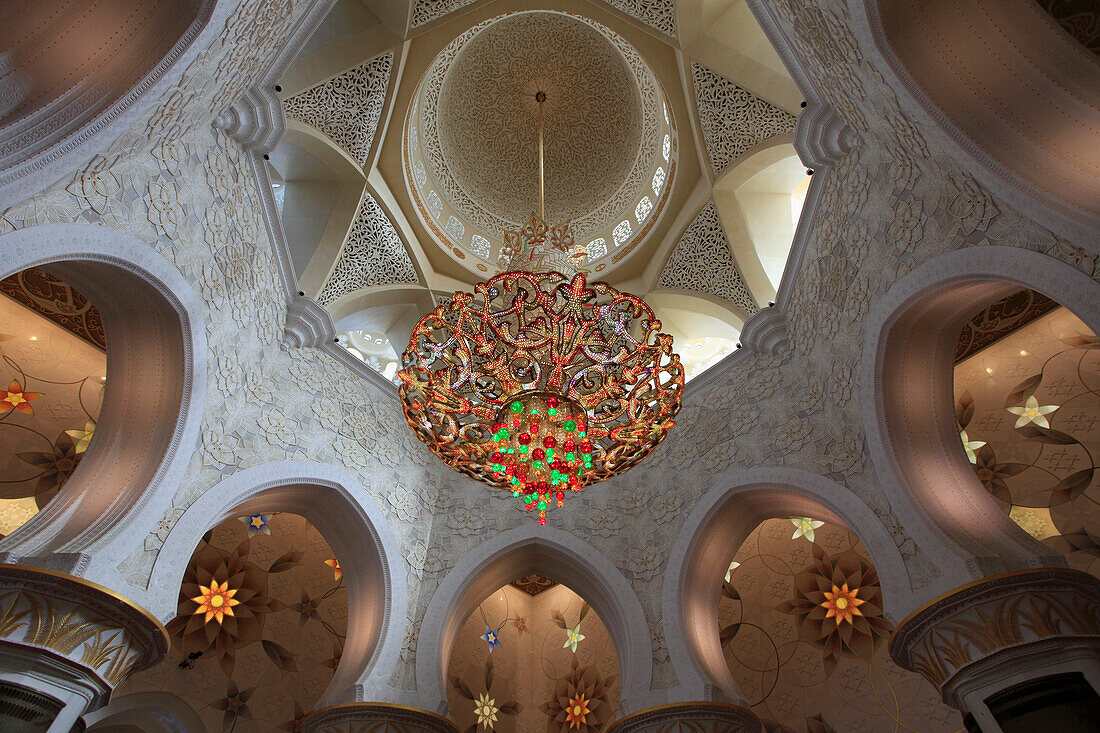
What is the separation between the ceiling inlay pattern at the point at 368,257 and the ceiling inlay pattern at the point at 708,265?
320 centimetres

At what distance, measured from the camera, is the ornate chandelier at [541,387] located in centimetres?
436

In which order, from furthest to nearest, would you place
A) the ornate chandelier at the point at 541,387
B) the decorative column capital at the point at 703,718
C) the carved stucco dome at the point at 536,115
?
the carved stucco dome at the point at 536,115 < the decorative column capital at the point at 703,718 < the ornate chandelier at the point at 541,387

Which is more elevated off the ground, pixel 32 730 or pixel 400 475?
pixel 400 475

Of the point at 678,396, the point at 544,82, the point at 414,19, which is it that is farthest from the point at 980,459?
the point at 414,19

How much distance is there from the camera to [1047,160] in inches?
132

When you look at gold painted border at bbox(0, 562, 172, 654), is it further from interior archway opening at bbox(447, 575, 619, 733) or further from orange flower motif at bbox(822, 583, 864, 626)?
orange flower motif at bbox(822, 583, 864, 626)

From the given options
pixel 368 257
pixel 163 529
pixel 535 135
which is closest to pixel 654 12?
pixel 535 135

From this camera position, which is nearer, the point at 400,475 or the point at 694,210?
the point at 400,475

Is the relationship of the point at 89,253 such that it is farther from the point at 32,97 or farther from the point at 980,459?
the point at 980,459

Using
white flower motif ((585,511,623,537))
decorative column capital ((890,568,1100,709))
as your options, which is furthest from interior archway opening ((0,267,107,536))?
decorative column capital ((890,568,1100,709))

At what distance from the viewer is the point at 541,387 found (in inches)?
178

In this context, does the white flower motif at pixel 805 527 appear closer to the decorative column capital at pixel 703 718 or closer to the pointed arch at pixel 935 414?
the pointed arch at pixel 935 414

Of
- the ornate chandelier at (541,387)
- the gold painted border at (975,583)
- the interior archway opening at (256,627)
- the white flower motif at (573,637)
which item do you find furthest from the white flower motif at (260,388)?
the gold painted border at (975,583)

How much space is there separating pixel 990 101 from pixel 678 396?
8.62ft
